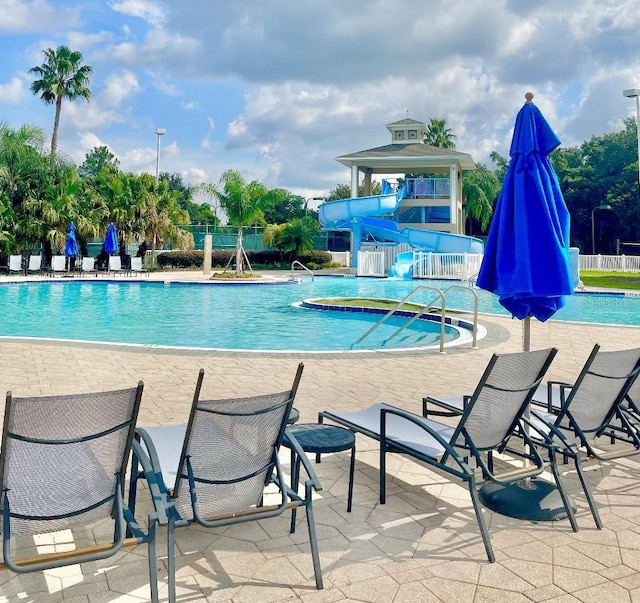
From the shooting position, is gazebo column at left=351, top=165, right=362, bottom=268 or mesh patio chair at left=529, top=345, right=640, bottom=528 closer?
mesh patio chair at left=529, top=345, right=640, bottom=528

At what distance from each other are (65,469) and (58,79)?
4082 cm

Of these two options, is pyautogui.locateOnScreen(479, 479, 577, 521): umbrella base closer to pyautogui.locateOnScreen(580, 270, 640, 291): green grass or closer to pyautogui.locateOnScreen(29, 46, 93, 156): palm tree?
pyautogui.locateOnScreen(580, 270, 640, 291): green grass

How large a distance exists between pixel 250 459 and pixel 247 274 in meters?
26.9

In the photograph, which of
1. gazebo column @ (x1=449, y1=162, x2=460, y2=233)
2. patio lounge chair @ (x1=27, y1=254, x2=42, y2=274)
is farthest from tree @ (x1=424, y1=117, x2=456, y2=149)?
patio lounge chair @ (x1=27, y1=254, x2=42, y2=274)

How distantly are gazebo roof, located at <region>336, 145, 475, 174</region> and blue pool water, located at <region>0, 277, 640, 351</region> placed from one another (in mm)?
10838

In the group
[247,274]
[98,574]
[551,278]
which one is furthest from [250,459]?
[247,274]

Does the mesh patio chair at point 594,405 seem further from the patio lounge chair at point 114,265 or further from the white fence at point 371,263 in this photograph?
the patio lounge chair at point 114,265

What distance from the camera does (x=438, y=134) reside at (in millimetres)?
55094

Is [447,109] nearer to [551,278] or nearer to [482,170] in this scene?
[482,170]

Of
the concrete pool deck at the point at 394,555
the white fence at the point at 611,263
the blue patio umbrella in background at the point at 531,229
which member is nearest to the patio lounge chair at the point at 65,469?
the concrete pool deck at the point at 394,555

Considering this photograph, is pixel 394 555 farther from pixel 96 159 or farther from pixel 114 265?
pixel 96 159

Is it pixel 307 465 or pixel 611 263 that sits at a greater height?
pixel 611 263

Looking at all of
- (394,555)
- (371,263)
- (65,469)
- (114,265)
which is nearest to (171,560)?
(65,469)

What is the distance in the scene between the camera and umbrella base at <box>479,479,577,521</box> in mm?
3764
